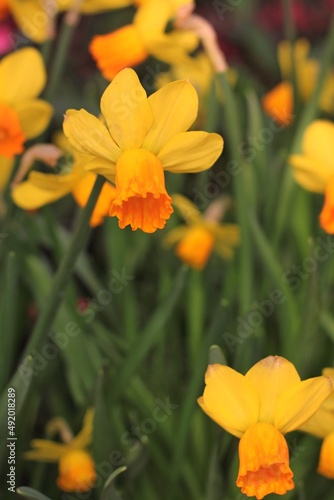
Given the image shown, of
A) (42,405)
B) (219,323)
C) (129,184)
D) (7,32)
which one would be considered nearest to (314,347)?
(219,323)

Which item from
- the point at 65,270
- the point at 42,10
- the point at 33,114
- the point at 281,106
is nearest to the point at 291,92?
the point at 281,106

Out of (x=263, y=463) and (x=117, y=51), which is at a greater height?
(x=117, y=51)

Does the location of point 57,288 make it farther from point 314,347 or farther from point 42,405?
point 42,405

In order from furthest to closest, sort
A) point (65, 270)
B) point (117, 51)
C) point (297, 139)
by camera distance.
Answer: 1. point (297, 139)
2. point (117, 51)
3. point (65, 270)

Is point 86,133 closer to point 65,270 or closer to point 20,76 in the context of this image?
point 65,270

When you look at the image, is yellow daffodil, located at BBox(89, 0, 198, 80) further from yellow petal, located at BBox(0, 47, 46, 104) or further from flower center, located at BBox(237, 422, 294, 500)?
flower center, located at BBox(237, 422, 294, 500)

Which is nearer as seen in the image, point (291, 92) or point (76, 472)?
point (76, 472)
